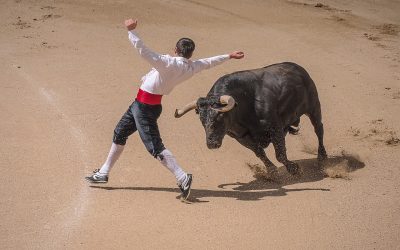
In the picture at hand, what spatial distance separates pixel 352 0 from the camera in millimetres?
18781

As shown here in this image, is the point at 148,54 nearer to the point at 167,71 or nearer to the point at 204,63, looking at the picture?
the point at 167,71

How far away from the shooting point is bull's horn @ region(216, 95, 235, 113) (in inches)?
255

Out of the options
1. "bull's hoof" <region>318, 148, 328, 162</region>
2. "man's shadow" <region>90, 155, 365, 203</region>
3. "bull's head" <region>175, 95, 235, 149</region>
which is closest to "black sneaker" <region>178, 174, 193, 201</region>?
"man's shadow" <region>90, 155, 365, 203</region>

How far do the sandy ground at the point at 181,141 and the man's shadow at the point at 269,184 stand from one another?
2cm

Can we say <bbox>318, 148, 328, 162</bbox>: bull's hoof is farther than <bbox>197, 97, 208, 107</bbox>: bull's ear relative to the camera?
Yes

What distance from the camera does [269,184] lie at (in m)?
7.19

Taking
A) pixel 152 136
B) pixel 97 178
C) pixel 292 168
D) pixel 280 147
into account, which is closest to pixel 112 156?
pixel 97 178

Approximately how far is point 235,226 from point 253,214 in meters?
0.36

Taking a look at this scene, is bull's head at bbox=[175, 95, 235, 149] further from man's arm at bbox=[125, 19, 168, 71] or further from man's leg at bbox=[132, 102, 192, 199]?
man's arm at bbox=[125, 19, 168, 71]

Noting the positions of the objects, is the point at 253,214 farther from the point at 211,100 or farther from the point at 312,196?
the point at 211,100

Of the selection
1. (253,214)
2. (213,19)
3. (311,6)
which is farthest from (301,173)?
(311,6)

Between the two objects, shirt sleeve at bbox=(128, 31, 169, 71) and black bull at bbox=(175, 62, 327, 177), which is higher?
shirt sleeve at bbox=(128, 31, 169, 71)

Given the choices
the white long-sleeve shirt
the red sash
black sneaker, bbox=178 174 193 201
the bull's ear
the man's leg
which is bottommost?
black sneaker, bbox=178 174 193 201

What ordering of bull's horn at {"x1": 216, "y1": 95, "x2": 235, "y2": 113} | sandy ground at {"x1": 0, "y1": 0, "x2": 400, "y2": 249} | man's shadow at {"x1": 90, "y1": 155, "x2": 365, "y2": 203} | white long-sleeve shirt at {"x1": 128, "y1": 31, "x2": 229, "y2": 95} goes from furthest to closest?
man's shadow at {"x1": 90, "y1": 155, "x2": 365, "y2": 203} → bull's horn at {"x1": 216, "y1": 95, "x2": 235, "y2": 113} → white long-sleeve shirt at {"x1": 128, "y1": 31, "x2": 229, "y2": 95} → sandy ground at {"x1": 0, "y1": 0, "x2": 400, "y2": 249}
